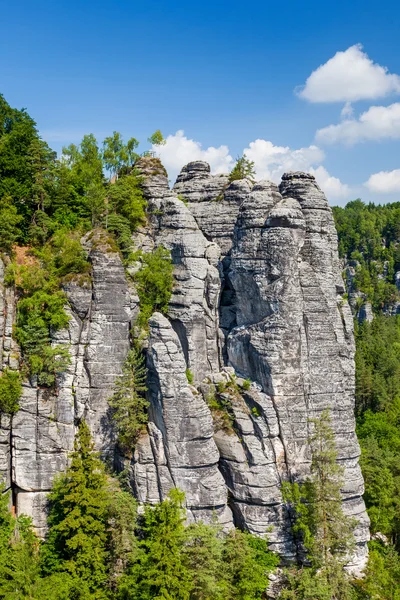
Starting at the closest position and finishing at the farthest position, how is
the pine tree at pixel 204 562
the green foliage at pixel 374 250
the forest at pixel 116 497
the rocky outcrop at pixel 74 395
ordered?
the pine tree at pixel 204 562 → the forest at pixel 116 497 → the rocky outcrop at pixel 74 395 → the green foliage at pixel 374 250

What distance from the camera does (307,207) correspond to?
29.3 m

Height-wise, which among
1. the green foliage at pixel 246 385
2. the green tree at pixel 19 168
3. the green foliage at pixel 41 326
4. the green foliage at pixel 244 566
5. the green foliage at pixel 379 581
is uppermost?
the green tree at pixel 19 168

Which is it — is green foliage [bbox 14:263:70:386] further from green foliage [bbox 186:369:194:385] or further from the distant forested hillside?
the distant forested hillside

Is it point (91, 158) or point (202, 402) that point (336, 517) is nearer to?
point (202, 402)

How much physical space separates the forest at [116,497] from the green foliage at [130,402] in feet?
0.29

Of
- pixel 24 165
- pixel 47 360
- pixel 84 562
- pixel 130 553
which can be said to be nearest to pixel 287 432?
pixel 130 553

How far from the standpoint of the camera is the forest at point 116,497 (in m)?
22.1

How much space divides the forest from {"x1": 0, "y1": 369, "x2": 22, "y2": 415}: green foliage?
3.1 inches

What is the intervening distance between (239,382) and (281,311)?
5528 mm

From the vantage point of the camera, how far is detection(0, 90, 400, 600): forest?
22.1 meters

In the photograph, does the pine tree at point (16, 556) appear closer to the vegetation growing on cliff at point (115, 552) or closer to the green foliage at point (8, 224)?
the vegetation growing on cliff at point (115, 552)

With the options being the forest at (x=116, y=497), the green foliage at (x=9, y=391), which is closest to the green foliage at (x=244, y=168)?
the forest at (x=116, y=497)

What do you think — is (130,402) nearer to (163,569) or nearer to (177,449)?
(177,449)

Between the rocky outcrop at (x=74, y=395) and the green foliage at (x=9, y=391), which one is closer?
the green foliage at (x=9, y=391)
